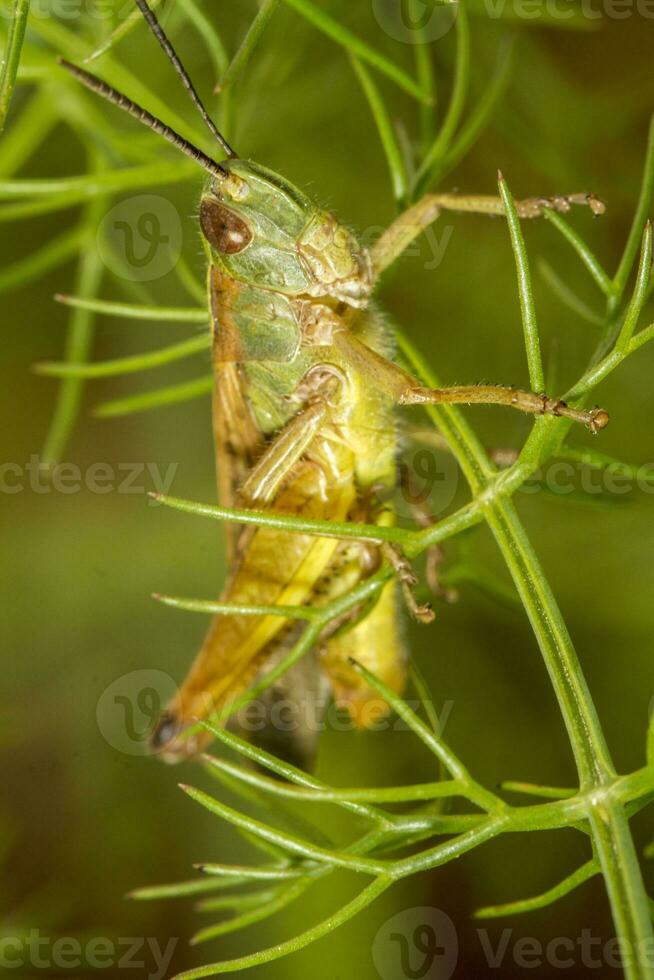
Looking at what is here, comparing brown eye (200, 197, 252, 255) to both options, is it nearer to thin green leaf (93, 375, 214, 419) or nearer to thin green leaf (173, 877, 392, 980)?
thin green leaf (93, 375, 214, 419)

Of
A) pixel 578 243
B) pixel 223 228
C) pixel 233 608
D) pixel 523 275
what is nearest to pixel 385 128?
pixel 223 228

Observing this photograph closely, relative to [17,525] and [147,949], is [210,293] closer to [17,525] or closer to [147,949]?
[17,525]

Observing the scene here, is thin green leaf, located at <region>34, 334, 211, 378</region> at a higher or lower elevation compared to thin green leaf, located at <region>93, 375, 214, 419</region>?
higher

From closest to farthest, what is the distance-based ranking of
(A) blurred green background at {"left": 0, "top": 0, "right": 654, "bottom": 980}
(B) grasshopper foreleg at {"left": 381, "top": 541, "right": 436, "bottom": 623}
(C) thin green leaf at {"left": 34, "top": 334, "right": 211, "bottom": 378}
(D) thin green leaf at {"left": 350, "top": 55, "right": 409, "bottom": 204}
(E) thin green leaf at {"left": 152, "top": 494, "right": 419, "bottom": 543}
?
(E) thin green leaf at {"left": 152, "top": 494, "right": 419, "bottom": 543} → (B) grasshopper foreleg at {"left": 381, "top": 541, "right": 436, "bottom": 623} → (D) thin green leaf at {"left": 350, "top": 55, "right": 409, "bottom": 204} → (C) thin green leaf at {"left": 34, "top": 334, "right": 211, "bottom": 378} → (A) blurred green background at {"left": 0, "top": 0, "right": 654, "bottom": 980}

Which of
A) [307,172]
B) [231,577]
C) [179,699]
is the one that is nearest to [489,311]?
[307,172]

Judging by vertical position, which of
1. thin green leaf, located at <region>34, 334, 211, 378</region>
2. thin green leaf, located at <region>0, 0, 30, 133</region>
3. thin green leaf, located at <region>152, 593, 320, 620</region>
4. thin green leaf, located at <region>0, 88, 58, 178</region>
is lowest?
thin green leaf, located at <region>152, 593, 320, 620</region>

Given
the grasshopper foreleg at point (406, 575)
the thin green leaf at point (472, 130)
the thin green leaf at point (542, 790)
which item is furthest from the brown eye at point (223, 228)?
the thin green leaf at point (542, 790)

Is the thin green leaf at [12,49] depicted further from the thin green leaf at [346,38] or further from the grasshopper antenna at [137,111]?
the thin green leaf at [346,38]

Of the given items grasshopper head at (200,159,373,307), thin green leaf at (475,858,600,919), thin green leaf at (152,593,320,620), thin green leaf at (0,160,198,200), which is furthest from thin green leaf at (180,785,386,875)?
thin green leaf at (0,160,198,200)
